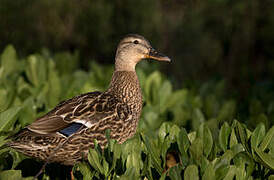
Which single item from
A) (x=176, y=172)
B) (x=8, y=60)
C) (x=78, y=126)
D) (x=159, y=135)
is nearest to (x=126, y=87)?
(x=78, y=126)

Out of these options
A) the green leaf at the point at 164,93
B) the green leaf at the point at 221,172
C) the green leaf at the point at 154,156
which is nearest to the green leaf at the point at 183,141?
the green leaf at the point at 154,156

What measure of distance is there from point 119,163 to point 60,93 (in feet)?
6.70

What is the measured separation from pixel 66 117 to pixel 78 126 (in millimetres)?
113

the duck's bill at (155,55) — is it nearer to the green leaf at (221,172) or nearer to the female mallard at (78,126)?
the female mallard at (78,126)

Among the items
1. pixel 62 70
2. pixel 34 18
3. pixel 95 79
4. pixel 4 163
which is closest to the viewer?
pixel 4 163

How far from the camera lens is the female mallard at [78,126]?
316 centimetres

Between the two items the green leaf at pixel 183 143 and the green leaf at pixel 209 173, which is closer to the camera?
the green leaf at pixel 209 173

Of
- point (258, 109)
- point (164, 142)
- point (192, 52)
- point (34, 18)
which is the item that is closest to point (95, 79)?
point (258, 109)

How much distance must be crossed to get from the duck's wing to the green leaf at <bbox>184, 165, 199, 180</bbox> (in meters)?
1.13

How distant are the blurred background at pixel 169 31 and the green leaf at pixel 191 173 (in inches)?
214

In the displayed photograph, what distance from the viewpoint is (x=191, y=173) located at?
235 cm

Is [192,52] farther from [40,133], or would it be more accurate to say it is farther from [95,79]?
[40,133]

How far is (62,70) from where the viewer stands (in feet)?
20.2

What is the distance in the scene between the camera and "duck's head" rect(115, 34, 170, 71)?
4.15 m
